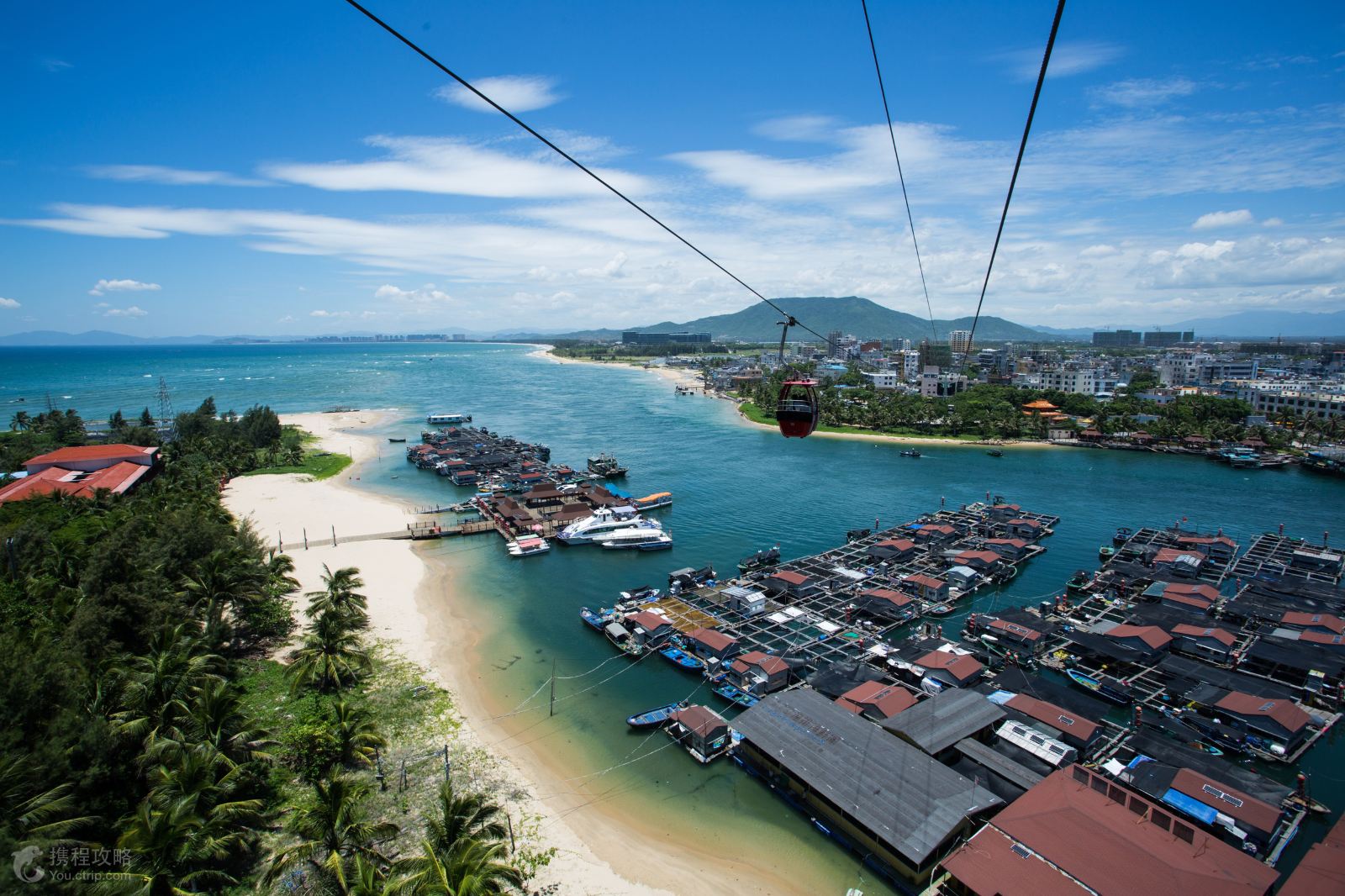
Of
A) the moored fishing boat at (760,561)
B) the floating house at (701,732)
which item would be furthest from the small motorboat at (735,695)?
the moored fishing boat at (760,561)

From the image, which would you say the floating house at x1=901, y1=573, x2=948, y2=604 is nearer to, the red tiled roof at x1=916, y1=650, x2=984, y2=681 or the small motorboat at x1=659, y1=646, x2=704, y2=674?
the red tiled roof at x1=916, y1=650, x2=984, y2=681

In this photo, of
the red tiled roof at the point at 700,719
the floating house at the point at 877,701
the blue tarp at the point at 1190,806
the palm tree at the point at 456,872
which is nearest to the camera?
the palm tree at the point at 456,872

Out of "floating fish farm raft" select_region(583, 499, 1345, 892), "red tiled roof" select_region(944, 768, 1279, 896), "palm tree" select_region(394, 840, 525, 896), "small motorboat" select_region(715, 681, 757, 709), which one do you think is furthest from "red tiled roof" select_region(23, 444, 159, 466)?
"red tiled roof" select_region(944, 768, 1279, 896)

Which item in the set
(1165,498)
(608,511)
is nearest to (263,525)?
(608,511)

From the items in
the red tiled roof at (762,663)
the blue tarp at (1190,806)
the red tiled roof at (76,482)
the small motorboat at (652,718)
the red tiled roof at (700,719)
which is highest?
the red tiled roof at (76,482)

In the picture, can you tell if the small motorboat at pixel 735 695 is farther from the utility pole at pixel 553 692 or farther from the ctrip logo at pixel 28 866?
the ctrip logo at pixel 28 866

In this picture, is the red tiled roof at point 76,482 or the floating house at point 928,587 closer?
the floating house at point 928,587
